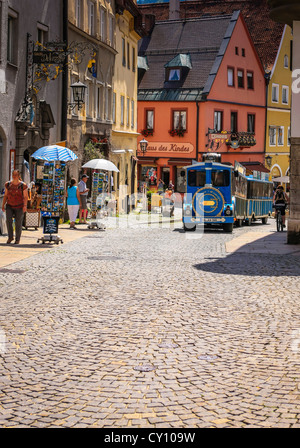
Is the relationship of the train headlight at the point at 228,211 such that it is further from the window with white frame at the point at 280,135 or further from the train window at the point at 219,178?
the window with white frame at the point at 280,135

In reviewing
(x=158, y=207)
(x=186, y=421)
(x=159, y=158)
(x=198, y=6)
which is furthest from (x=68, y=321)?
(x=198, y=6)

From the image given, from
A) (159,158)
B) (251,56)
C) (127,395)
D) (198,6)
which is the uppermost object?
(198,6)

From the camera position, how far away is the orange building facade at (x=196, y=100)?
54.8m

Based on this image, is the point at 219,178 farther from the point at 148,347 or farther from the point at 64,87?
the point at 148,347

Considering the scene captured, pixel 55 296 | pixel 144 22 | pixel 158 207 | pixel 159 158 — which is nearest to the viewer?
pixel 55 296

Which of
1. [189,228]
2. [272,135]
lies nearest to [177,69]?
[272,135]

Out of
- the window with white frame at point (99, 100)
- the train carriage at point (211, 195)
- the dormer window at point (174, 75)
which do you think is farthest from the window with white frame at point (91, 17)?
the dormer window at point (174, 75)

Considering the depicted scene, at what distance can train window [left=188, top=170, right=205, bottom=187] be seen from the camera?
A: 29.3m

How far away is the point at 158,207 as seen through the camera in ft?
131

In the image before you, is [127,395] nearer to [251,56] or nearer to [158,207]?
[158,207]

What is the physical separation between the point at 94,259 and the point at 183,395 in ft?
35.0

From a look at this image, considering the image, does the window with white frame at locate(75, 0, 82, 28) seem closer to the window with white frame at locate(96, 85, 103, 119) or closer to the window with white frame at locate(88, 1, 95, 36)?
the window with white frame at locate(88, 1, 95, 36)

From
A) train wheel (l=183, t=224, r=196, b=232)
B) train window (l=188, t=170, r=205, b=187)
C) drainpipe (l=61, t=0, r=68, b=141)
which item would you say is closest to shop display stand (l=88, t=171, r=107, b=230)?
drainpipe (l=61, t=0, r=68, b=141)

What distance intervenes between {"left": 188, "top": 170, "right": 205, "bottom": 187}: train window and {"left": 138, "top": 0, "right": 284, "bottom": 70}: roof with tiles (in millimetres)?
33698
